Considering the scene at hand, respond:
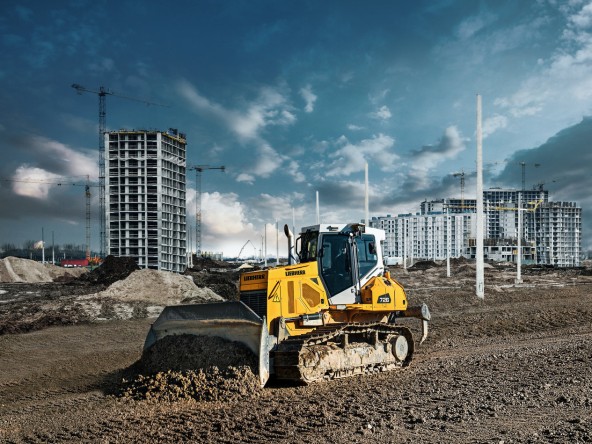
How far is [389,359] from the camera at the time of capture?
1208 cm

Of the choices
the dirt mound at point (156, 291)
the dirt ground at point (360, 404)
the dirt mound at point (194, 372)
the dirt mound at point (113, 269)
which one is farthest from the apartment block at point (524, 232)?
the dirt mound at point (194, 372)

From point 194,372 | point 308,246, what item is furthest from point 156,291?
point 194,372

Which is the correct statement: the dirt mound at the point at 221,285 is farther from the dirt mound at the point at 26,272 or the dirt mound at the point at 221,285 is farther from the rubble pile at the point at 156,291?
the dirt mound at the point at 26,272

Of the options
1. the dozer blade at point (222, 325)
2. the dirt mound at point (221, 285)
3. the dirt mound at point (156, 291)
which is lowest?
the dirt mound at point (221, 285)

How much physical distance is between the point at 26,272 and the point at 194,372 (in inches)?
1749

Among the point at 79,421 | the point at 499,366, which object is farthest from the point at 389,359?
the point at 79,421

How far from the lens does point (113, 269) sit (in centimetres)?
4162

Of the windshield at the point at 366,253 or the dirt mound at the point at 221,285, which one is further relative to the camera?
the dirt mound at the point at 221,285

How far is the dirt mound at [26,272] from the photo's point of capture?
47.1 m

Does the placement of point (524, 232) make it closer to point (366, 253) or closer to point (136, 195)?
point (136, 195)

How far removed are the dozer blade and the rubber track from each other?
38 centimetres

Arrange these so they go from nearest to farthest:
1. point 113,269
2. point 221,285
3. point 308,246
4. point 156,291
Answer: point 308,246
point 156,291
point 221,285
point 113,269

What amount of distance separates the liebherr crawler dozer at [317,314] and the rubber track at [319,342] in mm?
17

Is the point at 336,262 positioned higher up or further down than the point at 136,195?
further down
